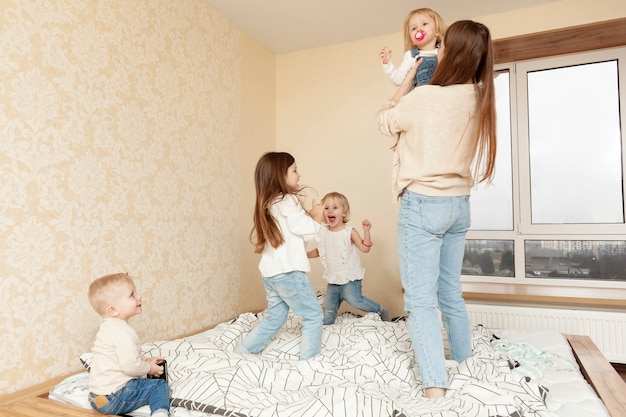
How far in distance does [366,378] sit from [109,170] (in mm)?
1441

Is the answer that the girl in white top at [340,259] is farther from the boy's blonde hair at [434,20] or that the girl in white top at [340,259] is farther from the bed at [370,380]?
the boy's blonde hair at [434,20]

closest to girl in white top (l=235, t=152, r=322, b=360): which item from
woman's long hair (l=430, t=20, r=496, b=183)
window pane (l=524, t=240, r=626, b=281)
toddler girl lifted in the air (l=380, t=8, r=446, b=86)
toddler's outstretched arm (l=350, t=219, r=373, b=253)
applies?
toddler's outstretched arm (l=350, t=219, r=373, b=253)

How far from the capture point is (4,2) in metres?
1.59

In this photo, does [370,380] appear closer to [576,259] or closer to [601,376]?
[601,376]

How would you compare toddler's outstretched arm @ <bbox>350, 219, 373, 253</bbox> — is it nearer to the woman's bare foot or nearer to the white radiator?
the white radiator

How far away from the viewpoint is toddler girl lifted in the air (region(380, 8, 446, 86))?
5.33ft

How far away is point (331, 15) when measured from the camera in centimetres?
289

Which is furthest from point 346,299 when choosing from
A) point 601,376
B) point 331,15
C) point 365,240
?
point 331,15

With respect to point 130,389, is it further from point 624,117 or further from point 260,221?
point 624,117

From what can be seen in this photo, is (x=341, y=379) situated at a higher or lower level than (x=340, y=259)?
lower

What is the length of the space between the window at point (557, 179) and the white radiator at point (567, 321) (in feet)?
1.14

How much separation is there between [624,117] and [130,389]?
318cm

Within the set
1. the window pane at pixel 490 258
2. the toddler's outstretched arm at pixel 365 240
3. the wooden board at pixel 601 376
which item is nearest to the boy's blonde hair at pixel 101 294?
the toddler's outstretched arm at pixel 365 240

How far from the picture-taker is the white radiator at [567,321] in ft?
8.23
